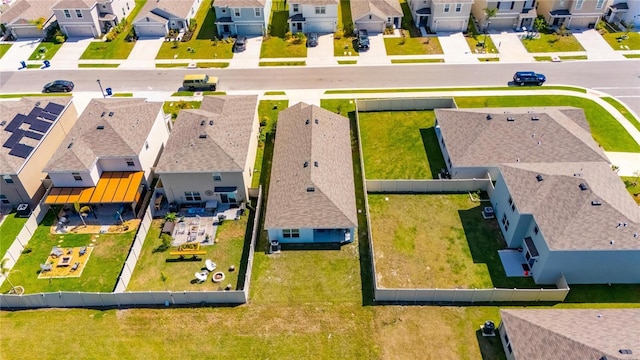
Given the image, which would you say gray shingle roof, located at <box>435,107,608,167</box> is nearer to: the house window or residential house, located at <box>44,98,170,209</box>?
the house window

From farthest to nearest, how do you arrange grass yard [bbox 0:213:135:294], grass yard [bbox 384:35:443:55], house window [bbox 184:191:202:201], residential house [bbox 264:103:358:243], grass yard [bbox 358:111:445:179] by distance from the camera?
1. grass yard [bbox 384:35:443:55]
2. grass yard [bbox 358:111:445:179]
3. house window [bbox 184:191:202:201]
4. residential house [bbox 264:103:358:243]
5. grass yard [bbox 0:213:135:294]

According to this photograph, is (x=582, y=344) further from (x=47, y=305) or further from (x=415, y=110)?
(x=47, y=305)

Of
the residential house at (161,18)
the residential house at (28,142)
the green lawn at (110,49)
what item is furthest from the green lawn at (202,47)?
the residential house at (28,142)

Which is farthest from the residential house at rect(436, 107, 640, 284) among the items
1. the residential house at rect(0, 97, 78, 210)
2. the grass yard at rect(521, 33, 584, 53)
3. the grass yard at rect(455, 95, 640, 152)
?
the residential house at rect(0, 97, 78, 210)

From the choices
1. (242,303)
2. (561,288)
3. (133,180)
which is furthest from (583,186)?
(133,180)

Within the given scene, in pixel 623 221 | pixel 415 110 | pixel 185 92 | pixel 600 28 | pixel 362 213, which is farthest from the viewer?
pixel 600 28

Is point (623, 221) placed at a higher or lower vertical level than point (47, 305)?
higher
